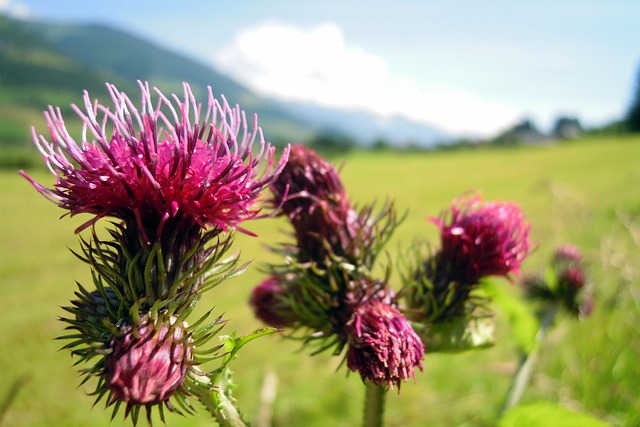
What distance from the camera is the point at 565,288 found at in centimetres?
364

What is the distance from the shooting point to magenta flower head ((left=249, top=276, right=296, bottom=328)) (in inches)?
88.1

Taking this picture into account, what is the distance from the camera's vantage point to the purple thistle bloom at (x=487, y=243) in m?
2.30

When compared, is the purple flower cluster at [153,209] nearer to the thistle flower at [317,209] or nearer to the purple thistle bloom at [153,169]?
the purple thistle bloom at [153,169]

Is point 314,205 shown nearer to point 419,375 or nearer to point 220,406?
point 220,406

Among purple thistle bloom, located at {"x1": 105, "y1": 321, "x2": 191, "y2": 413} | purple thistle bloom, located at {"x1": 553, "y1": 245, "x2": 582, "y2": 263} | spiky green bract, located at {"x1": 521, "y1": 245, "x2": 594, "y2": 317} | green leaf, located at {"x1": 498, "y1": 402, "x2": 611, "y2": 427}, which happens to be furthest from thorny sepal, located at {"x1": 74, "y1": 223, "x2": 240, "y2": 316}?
purple thistle bloom, located at {"x1": 553, "y1": 245, "x2": 582, "y2": 263}

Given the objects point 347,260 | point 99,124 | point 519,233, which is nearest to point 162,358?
point 99,124

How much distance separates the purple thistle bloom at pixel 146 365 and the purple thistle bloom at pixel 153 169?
1.07ft

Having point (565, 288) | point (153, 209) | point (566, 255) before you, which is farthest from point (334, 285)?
point (566, 255)

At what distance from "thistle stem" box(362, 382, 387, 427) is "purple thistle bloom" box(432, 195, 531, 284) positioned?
63 centimetres

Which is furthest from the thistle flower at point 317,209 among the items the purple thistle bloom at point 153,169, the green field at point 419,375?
the purple thistle bloom at point 153,169

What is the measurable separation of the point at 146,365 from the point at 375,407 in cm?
101

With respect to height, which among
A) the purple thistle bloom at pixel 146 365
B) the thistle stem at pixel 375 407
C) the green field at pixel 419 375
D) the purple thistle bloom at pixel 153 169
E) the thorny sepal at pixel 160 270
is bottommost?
the green field at pixel 419 375

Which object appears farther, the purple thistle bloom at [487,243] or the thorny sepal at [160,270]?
the purple thistle bloom at [487,243]

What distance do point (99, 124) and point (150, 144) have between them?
24 cm
